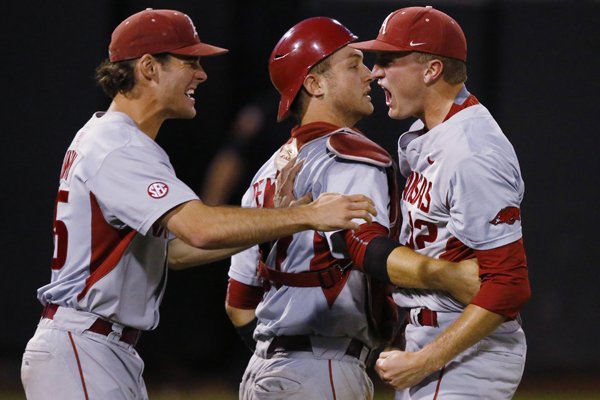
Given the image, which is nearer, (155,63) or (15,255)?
(155,63)

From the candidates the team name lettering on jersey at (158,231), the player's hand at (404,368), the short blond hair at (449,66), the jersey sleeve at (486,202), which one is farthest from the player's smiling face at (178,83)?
the player's hand at (404,368)

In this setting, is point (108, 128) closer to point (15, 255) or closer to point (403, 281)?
point (403, 281)

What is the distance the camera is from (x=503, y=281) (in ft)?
11.0

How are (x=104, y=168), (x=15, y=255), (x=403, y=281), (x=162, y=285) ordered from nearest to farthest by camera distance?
1. (x=403, y=281)
2. (x=104, y=168)
3. (x=162, y=285)
4. (x=15, y=255)

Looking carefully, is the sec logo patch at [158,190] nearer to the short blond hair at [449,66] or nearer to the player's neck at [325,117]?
the player's neck at [325,117]

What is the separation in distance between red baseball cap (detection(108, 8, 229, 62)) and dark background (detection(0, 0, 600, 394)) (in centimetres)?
441

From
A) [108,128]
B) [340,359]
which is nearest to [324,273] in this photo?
[340,359]

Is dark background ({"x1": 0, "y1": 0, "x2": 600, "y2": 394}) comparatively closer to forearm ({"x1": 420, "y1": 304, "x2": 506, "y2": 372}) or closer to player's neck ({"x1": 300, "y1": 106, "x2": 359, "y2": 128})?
player's neck ({"x1": 300, "y1": 106, "x2": 359, "y2": 128})

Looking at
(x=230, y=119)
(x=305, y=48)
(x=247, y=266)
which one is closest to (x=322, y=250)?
(x=247, y=266)

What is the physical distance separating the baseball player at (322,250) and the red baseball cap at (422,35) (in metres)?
0.27

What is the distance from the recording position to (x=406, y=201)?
147 inches

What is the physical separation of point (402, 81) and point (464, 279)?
0.81 m

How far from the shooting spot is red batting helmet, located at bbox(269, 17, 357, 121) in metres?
3.97

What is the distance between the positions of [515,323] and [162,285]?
1.32 metres
